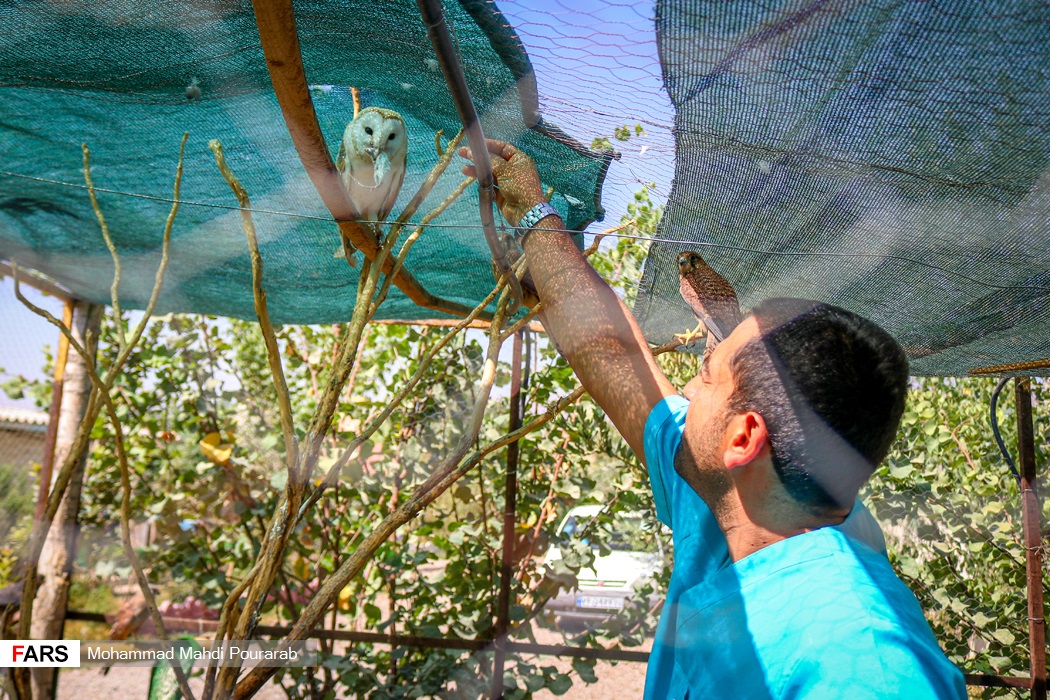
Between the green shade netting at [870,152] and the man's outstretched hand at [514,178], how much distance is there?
0.79 feet

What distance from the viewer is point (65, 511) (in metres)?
2.50

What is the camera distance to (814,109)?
1.02 metres

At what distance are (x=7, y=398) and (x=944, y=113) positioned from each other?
2.59 meters

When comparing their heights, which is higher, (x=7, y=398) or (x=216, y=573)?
(x=7, y=398)

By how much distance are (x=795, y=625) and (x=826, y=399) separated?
0.75 ft

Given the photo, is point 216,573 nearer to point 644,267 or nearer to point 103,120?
point 103,120

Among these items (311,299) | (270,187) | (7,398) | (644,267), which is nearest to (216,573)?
(7,398)

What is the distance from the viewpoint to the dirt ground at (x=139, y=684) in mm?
4266

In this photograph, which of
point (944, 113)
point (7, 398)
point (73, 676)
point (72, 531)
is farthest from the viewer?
point (73, 676)

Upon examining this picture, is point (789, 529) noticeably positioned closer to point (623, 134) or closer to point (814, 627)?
point (814, 627)

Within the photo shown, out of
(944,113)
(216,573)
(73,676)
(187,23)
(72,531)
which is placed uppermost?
(187,23)

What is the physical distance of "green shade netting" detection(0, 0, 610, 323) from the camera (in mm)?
1203

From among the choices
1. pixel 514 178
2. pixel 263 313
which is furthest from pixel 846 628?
pixel 263 313

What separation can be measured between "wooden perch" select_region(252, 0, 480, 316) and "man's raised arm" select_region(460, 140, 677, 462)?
211 millimetres
